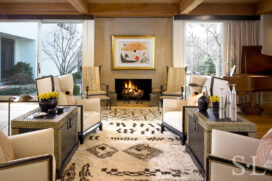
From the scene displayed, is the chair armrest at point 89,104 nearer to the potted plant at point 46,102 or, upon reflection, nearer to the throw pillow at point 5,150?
the potted plant at point 46,102

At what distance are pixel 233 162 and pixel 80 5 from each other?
5.24 metres

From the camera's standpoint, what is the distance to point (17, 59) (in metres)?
7.39

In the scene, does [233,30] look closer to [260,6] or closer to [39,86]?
[260,6]

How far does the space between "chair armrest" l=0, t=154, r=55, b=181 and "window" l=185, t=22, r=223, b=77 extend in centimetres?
603

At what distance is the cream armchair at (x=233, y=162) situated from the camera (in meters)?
1.29

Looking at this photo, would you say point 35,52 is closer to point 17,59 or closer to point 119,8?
point 17,59

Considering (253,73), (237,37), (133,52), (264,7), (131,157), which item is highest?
(264,7)

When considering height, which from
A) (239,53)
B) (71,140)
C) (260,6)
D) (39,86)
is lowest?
(71,140)

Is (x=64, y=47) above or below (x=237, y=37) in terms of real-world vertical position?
below

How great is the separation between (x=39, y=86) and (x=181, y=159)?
2340mm

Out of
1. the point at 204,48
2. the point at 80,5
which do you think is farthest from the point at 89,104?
the point at 204,48

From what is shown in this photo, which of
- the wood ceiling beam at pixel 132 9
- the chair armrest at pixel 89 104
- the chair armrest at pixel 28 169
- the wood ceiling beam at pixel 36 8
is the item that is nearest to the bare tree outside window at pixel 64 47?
the wood ceiling beam at pixel 36 8

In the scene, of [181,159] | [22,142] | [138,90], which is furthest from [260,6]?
[22,142]

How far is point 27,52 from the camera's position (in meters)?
7.31
